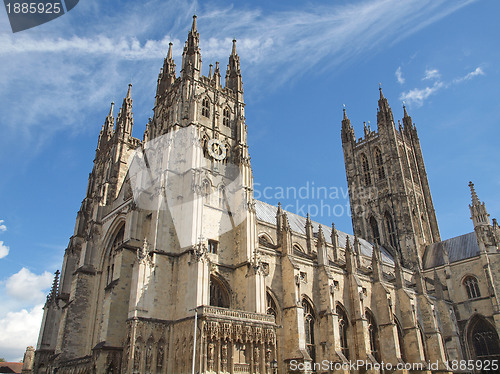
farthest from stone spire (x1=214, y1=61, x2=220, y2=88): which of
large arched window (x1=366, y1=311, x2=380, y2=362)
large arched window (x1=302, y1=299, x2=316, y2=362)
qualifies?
large arched window (x1=366, y1=311, x2=380, y2=362)

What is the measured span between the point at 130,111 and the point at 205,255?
2458cm

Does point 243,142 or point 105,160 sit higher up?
point 105,160

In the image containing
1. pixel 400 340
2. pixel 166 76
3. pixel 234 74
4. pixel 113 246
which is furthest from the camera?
pixel 234 74

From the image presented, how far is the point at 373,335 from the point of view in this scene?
3606cm

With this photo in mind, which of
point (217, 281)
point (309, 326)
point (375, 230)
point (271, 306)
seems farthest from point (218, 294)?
point (375, 230)

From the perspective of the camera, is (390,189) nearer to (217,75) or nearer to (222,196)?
(217,75)

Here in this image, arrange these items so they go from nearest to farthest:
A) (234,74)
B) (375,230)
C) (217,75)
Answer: (217,75) → (234,74) → (375,230)

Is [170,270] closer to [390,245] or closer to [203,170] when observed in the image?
[203,170]

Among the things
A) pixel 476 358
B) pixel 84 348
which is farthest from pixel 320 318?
pixel 476 358

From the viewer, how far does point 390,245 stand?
5397 centimetres

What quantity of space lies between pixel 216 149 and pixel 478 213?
115ft

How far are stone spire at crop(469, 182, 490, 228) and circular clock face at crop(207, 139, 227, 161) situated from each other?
3370 centimetres

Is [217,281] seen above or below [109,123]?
below

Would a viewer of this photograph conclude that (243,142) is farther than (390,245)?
No
